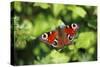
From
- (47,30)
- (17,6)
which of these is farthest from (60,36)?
(17,6)

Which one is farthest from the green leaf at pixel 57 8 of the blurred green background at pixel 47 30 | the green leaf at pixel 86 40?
the green leaf at pixel 86 40

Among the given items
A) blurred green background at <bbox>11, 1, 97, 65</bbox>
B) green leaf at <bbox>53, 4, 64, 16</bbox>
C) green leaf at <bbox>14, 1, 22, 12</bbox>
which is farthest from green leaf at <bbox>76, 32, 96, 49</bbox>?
green leaf at <bbox>14, 1, 22, 12</bbox>

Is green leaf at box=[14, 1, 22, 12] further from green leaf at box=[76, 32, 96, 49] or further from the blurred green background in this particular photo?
green leaf at box=[76, 32, 96, 49]

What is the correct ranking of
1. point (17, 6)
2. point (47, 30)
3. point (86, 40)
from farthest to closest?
point (86, 40) → point (47, 30) → point (17, 6)

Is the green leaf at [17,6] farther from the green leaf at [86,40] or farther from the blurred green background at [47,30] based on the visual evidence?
the green leaf at [86,40]

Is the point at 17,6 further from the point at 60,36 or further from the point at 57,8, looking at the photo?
the point at 60,36
